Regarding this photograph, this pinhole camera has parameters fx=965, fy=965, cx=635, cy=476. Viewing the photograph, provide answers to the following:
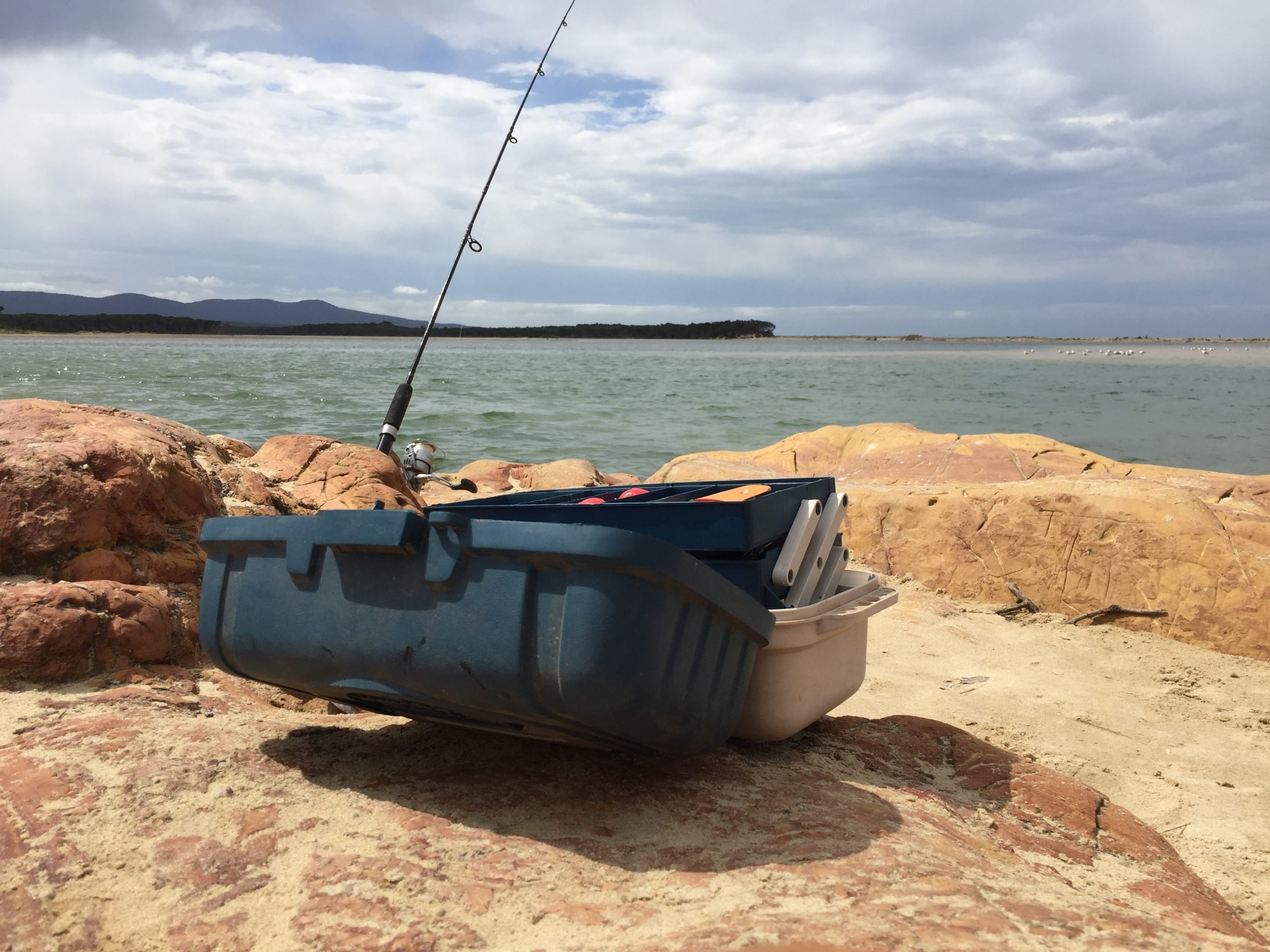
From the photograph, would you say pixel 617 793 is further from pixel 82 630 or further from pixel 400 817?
pixel 82 630

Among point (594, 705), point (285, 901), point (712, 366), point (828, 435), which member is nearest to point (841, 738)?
point (594, 705)

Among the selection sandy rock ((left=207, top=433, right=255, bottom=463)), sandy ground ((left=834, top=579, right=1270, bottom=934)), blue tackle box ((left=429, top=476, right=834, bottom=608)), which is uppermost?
blue tackle box ((left=429, top=476, right=834, bottom=608))

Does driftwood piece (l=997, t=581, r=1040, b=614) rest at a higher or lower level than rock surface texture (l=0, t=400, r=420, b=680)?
lower

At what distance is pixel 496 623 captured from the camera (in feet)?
7.18

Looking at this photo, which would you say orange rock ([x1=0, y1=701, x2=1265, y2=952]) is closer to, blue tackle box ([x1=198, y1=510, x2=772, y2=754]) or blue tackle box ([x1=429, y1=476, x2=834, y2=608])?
blue tackle box ([x1=198, y1=510, x2=772, y2=754])

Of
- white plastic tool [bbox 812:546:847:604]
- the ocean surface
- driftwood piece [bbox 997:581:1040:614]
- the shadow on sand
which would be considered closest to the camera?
the shadow on sand

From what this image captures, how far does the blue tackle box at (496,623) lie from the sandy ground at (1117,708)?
1785 mm

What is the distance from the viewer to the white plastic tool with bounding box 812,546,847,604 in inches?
123

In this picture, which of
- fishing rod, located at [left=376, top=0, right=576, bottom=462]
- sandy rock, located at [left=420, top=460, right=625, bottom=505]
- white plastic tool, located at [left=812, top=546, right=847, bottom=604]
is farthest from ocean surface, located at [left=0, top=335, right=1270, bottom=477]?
white plastic tool, located at [left=812, top=546, right=847, bottom=604]

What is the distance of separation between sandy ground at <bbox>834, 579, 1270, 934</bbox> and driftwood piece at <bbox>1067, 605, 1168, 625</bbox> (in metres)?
0.05

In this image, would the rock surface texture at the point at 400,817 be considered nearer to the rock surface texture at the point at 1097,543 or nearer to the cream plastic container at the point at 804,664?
the cream plastic container at the point at 804,664

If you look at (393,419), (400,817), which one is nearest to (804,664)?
(400,817)

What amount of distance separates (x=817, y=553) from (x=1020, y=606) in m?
3.59

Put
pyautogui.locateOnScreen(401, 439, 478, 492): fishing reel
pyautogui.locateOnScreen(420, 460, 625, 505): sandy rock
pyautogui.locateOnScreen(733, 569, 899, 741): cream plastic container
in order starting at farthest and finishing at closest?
1. pyautogui.locateOnScreen(420, 460, 625, 505): sandy rock
2. pyautogui.locateOnScreen(401, 439, 478, 492): fishing reel
3. pyautogui.locateOnScreen(733, 569, 899, 741): cream plastic container
